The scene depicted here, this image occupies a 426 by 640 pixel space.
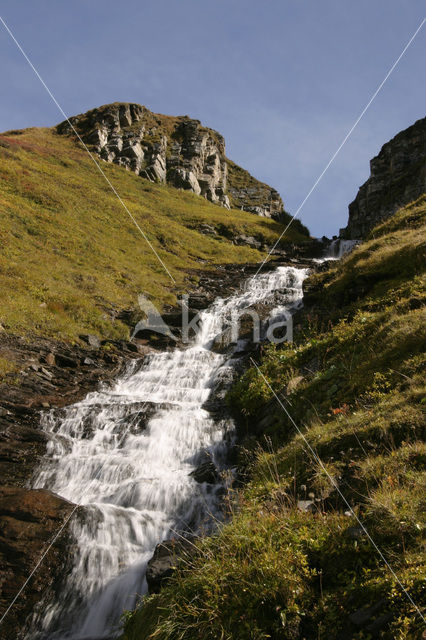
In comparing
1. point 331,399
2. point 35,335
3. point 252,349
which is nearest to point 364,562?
point 331,399

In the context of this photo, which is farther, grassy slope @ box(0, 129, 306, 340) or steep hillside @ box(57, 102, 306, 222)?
steep hillside @ box(57, 102, 306, 222)

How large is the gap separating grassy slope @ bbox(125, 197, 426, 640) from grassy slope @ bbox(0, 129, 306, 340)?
52.7 ft

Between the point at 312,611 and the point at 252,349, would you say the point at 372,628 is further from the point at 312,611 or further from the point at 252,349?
the point at 252,349

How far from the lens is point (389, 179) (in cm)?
7075

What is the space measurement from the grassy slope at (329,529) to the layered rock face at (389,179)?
59.0 meters

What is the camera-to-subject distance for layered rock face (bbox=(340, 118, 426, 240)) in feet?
202

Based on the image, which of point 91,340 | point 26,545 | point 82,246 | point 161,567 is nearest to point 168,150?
point 82,246

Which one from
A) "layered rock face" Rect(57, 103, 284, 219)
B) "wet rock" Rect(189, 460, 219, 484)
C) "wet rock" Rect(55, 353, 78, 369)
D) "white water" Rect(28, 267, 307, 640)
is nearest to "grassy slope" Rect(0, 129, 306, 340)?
"wet rock" Rect(55, 353, 78, 369)

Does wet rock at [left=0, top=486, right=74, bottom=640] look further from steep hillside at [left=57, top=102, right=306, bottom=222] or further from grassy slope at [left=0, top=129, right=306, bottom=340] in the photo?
steep hillside at [left=57, top=102, right=306, bottom=222]

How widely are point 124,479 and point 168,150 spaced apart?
9593 centimetres

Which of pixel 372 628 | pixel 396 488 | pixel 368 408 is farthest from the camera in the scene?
pixel 368 408

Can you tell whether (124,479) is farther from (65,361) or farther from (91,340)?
(91,340)

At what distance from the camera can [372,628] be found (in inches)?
125

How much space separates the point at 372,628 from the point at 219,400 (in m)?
11.7
